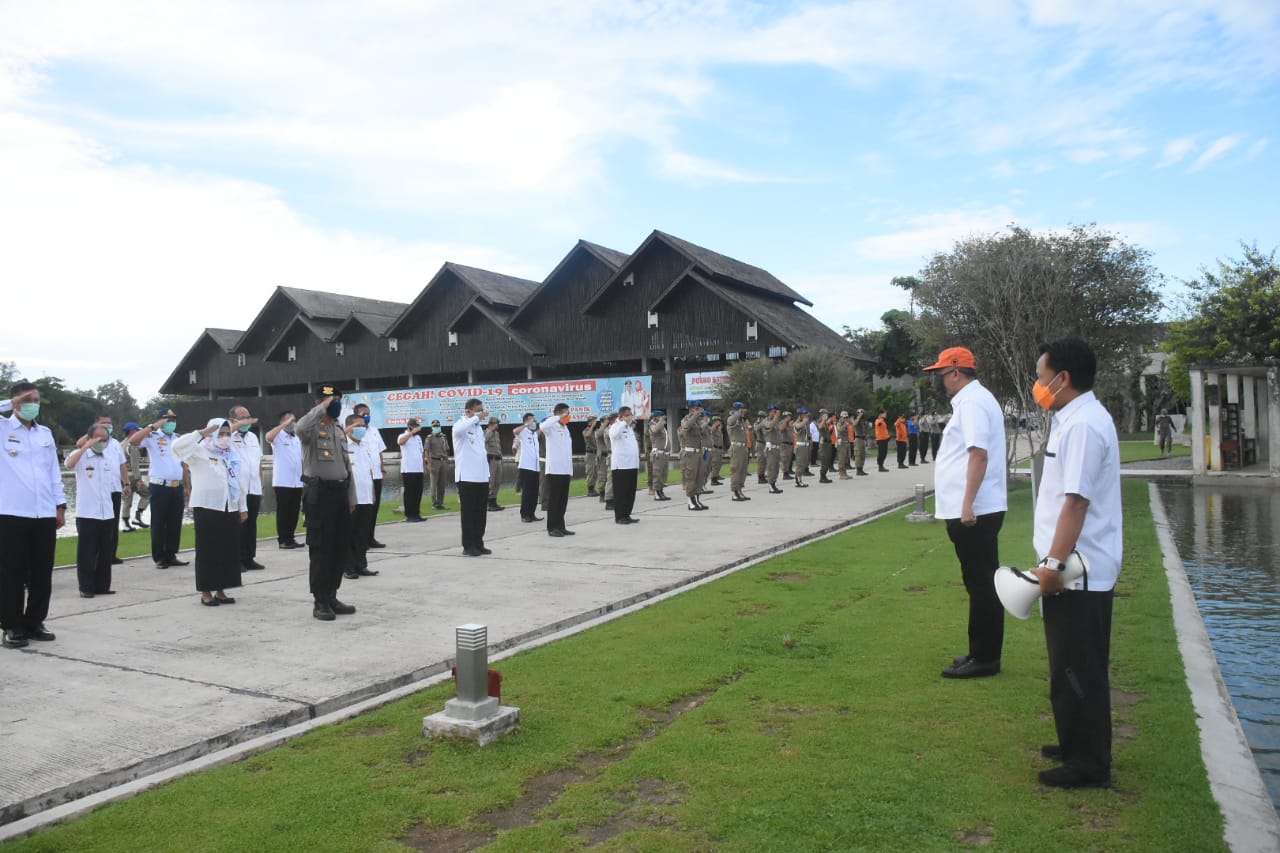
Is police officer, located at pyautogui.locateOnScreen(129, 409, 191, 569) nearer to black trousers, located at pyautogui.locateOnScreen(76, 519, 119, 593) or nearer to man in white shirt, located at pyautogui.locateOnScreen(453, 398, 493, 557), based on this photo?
black trousers, located at pyautogui.locateOnScreen(76, 519, 119, 593)

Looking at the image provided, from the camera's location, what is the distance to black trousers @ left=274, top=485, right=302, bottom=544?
11.9 m

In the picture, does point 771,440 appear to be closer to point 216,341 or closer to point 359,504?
point 359,504

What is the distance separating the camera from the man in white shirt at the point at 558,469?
12.6 metres

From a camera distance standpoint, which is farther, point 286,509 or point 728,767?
point 286,509

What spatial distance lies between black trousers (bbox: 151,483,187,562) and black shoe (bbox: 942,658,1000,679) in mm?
8707

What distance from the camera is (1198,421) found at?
2180cm

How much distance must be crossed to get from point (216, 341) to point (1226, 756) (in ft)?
189

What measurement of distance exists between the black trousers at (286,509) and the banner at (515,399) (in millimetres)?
22933

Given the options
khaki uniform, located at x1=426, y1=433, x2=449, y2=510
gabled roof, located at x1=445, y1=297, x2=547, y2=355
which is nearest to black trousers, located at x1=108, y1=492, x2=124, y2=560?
khaki uniform, located at x1=426, y1=433, x2=449, y2=510

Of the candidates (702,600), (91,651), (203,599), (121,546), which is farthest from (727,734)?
(121,546)

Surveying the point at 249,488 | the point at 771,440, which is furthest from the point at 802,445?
the point at 249,488

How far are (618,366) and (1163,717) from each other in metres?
38.8

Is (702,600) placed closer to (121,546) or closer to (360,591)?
(360,591)

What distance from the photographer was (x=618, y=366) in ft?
141
